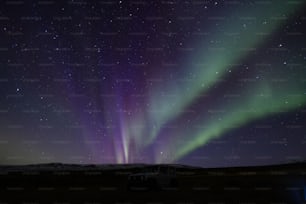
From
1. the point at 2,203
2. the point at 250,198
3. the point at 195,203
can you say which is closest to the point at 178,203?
the point at 195,203

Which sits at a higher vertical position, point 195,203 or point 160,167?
point 160,167

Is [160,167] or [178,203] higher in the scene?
[160,167]

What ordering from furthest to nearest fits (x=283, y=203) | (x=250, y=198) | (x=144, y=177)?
(x=144, y=177), (x=250, y=198), (x=283, y=203)

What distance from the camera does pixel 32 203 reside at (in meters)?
18.0

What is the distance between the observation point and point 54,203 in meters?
17.7

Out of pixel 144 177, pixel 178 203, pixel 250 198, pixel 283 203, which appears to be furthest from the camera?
pixel 144 177

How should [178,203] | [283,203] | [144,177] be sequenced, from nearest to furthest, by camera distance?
[283,203] → [178,203] → [144,177]

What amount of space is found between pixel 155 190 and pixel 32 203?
10.2 meters

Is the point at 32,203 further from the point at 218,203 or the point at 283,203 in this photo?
the point at 283,203

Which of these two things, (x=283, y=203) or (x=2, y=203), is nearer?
(x=283, y=203)

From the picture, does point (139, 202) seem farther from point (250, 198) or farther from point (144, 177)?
point (144, 177)

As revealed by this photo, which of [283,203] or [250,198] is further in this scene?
[250,198]

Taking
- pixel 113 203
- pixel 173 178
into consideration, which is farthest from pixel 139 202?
pixel 173 178

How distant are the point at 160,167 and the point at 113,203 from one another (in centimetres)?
1029
